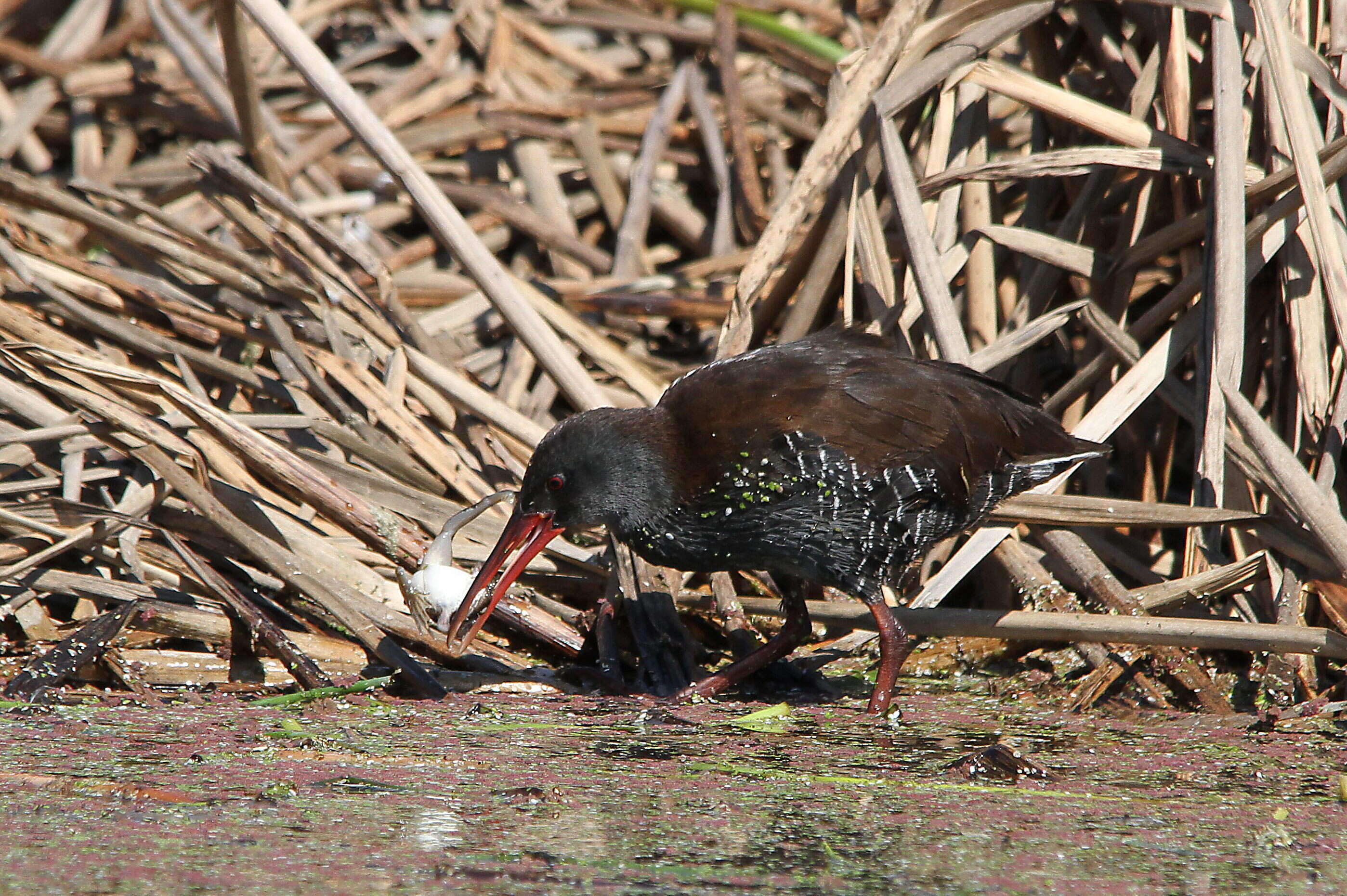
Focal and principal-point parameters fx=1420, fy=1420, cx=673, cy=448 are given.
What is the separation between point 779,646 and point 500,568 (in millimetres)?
831

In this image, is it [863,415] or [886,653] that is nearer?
[863,415]

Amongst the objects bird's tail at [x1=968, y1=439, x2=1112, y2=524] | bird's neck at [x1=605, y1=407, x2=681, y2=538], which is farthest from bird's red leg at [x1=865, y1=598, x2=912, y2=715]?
bird's neck at [x1=605, y1=407, x2=681, y2=538]

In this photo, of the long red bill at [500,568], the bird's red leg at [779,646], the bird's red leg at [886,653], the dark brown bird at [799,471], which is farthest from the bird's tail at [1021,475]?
the long red bill at [500,568]

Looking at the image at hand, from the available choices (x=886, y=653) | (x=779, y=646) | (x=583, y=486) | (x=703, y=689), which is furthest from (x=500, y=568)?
(x=886, y=653)

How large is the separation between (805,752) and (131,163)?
469cm

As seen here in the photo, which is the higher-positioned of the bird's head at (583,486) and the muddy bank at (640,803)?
the bird's head at (583,486)

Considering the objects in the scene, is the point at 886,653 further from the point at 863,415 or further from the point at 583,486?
the point at 583,486

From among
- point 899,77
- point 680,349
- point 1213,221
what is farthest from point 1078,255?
point 680,349

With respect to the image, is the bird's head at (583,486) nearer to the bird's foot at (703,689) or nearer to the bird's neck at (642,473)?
the bird's neck at (642,473)

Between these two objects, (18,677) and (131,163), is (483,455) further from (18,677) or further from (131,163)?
(131,163)

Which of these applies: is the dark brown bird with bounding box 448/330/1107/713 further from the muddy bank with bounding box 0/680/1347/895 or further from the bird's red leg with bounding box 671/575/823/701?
the muddy bank with bounding box 0/680/1347/895

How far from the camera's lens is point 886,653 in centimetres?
388

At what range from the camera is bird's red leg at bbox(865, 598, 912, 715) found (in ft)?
12.6

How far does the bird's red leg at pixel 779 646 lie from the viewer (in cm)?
402
